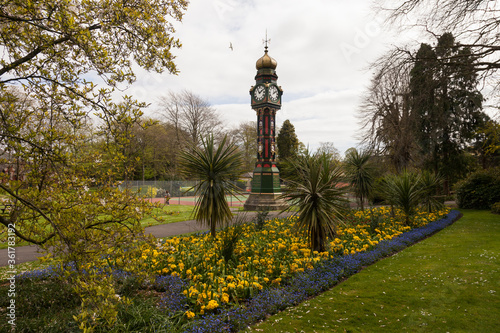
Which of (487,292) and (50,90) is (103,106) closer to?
(50,90)

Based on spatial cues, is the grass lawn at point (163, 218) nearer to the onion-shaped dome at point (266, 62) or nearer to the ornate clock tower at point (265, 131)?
the ornate clock tower at point (265, 131)

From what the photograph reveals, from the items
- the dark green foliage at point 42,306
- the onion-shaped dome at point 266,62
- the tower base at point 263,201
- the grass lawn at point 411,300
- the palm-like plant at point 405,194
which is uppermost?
the onion-shaped dome at point 266,62

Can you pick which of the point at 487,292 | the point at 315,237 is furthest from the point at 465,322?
the point at 315,237

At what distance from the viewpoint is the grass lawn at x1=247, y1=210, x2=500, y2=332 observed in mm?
3938

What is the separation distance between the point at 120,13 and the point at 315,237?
5893 mm

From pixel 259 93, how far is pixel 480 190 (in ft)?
51.0

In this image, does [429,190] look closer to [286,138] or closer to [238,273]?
[238,273]

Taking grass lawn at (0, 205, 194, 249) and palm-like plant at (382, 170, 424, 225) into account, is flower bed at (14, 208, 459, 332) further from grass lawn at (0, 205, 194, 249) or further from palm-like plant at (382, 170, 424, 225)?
palm-like plant at (382, 170, 424, 225)

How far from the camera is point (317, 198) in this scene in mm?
6270

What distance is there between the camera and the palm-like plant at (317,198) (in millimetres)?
6207

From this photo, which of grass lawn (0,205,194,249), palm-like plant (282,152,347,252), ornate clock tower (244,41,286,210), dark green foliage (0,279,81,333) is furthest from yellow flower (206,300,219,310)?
ornate clock tower (244,41,286,210)

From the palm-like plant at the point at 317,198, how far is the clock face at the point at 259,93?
13.9 m

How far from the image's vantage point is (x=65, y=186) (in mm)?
2971

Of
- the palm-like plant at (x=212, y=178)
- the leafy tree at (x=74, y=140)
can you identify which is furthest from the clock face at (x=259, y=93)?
the leafy tree at (x=74, y=140)
